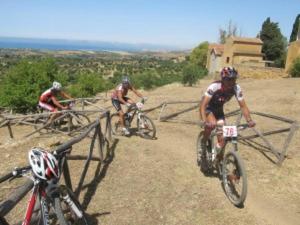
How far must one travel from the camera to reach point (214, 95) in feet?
25.4

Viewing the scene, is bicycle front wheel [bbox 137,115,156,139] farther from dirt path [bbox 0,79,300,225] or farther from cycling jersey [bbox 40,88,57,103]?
cycling jersey [bbox 40,88,57,103]

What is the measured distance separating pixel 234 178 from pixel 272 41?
61.4 metres

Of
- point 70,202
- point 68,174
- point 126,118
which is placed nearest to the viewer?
point 70,202

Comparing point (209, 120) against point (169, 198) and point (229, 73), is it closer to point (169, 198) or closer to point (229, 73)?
point (229, 73)

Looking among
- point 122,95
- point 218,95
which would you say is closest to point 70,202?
point 218,95

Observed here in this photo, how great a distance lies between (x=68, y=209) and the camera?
191 inches

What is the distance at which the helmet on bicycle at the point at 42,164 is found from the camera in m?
4.09

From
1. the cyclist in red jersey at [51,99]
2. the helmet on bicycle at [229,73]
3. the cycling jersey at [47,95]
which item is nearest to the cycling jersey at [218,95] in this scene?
Result: the helmet on bicycle at [229,73]


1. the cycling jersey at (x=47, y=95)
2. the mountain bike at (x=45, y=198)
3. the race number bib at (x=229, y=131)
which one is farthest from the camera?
the cycling jersey at (x=47, y=95)

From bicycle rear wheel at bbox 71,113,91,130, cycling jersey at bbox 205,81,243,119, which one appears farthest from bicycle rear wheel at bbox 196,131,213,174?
bicycle rear wheel at bbox 71,113,91,130

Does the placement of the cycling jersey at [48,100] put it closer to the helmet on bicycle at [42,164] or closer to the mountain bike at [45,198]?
the mountain bike at [45,198]

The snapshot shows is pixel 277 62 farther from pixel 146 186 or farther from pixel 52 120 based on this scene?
pixel 146 186

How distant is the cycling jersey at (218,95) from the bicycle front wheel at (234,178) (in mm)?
1182

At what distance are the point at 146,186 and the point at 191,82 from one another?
115 feet
